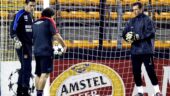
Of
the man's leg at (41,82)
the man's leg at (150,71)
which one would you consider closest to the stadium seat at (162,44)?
the man's leg at (150,71)

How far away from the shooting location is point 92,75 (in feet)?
29.0

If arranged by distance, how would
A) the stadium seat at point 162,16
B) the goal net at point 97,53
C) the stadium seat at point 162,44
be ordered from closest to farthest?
the goal net at point 97,53 → the stadium seat at point 162,44 → the stadium seat at point 162,16

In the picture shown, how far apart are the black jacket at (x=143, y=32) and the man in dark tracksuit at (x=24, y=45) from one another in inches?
66.5

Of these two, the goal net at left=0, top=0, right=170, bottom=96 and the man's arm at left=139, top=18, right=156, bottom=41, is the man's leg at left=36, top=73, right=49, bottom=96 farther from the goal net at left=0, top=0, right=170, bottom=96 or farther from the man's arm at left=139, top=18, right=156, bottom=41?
the man's arm at left=139, top=18, right=156, bottom=41

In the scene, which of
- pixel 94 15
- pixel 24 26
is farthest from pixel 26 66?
pixel 94 15

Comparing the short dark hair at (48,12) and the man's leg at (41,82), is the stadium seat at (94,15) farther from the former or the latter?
the man's leg at (41,82)

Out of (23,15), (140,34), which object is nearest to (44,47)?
(23,15)

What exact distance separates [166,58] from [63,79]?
1894mm

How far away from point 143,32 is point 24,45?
80.4 inches

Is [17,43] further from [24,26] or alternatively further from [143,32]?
[143,32]

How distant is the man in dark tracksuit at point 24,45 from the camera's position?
8.06 metres

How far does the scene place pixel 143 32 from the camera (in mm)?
7539

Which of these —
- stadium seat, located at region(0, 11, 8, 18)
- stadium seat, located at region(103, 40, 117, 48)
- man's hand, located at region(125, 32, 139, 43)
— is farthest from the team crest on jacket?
stadium seat, located at region(0, 11, 8, 18)

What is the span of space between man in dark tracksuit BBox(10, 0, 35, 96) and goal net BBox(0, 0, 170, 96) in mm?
641
